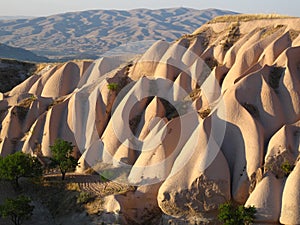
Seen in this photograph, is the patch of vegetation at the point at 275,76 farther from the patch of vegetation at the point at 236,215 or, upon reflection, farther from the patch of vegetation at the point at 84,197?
the patch of vegetation at the point at 84,197

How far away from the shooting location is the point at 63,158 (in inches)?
1273

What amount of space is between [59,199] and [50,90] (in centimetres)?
1699

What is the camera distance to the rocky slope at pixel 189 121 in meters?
26.1

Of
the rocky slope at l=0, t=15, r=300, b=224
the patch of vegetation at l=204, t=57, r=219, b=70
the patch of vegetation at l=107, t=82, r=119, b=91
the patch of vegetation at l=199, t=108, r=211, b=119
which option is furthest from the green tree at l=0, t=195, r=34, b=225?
the patch of vegetation at l=204, t=57, r=219, b=70

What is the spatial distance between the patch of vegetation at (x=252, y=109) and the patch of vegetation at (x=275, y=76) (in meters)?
2.42

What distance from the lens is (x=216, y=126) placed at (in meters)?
28.0

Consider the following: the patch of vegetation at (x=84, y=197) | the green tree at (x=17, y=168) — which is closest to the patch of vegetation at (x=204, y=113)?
the patch of vegetation at (x=84, y=197)

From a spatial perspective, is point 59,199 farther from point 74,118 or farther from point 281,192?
point 281,192

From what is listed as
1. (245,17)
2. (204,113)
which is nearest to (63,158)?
(204,113)

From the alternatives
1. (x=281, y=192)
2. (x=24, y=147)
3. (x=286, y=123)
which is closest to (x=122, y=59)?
(x=24, y=147)

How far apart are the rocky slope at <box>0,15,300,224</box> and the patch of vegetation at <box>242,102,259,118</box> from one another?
0.08m

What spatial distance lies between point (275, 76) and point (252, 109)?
11.6 feet

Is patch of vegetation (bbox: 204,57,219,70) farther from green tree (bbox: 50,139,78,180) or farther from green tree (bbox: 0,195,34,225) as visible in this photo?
green tree (bbox: 0,195,34,225)

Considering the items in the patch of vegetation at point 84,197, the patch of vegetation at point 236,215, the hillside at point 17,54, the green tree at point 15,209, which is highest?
the patch of vegetation at point 236,215
